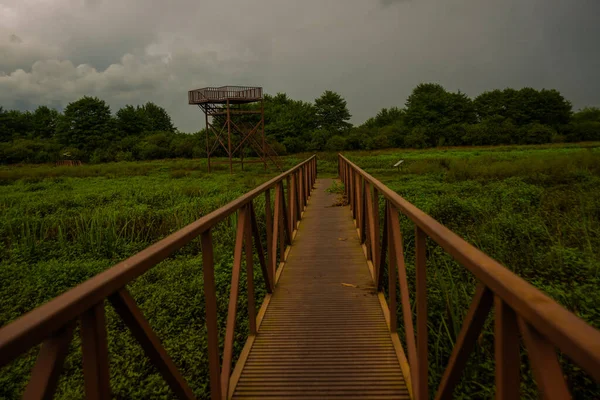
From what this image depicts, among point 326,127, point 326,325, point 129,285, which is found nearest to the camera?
point 326,325

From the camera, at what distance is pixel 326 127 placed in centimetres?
5256

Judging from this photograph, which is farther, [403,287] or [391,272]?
[391,272]

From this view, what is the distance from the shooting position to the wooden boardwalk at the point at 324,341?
7.22ft

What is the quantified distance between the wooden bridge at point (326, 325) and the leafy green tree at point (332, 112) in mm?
49605

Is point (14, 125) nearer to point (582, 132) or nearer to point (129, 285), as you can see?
point (129, 285)

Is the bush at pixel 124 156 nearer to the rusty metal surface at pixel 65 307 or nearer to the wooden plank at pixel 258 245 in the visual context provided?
the wooden plank at pixel 258 245

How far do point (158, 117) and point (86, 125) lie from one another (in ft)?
67.8

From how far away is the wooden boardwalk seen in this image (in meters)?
2.20

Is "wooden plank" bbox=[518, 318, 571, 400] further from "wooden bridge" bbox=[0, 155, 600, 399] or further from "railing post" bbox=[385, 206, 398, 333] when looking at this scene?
"railing post" bbox=[385, 206, 398, 333]

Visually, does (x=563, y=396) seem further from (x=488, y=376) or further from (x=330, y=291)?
(x=330, y=291)

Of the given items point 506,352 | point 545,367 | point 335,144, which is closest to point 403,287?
point 506,352

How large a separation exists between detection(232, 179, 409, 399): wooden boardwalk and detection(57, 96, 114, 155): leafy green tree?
A: 166 ft

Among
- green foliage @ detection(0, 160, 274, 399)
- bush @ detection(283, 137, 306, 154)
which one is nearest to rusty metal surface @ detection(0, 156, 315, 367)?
green foliage @ detection(0, 160, 274, 399)

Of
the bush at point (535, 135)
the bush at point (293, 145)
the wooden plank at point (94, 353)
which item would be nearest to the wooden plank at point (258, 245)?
the wooden plank at point (94, 353)
